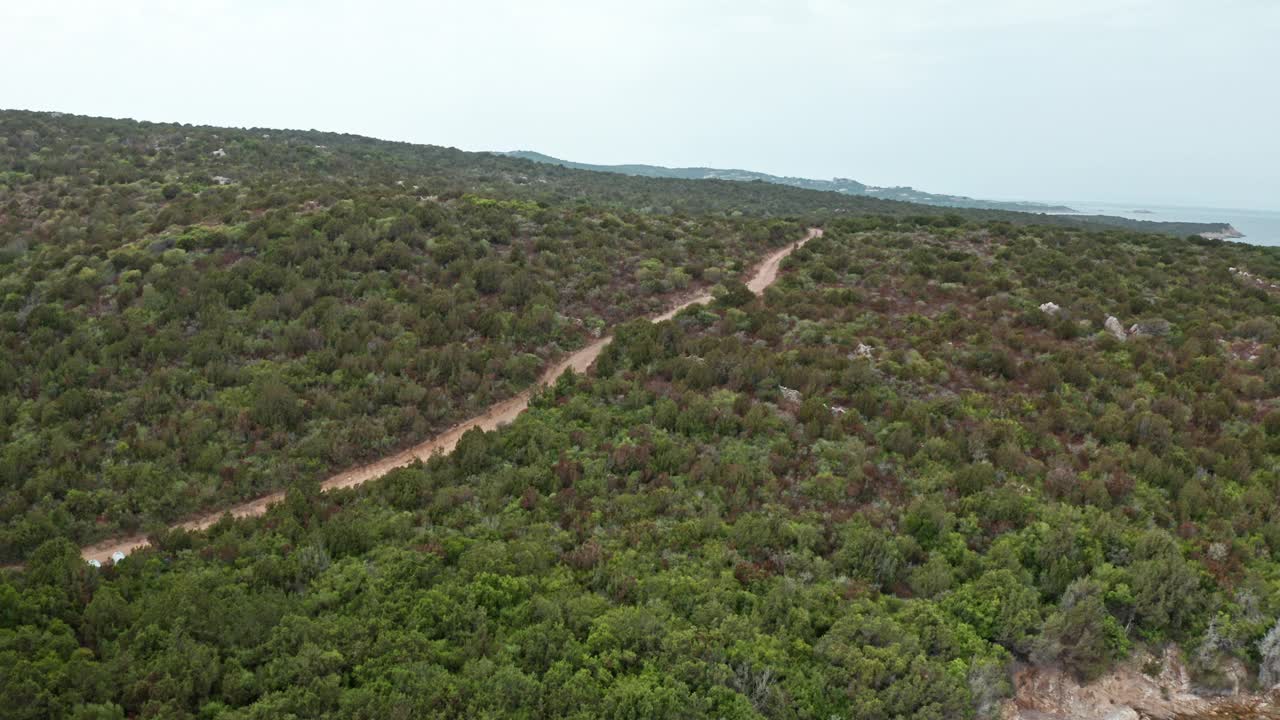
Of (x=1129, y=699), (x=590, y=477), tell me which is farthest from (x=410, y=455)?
(x=1129, y=699)

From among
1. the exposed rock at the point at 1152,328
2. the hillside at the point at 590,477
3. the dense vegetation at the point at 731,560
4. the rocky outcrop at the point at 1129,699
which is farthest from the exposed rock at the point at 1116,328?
the rocky outcrop at the point at 1129,699

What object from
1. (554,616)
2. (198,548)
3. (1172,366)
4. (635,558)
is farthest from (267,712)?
(1172,366)

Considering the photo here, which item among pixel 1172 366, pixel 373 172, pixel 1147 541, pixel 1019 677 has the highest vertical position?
pixel 373 172

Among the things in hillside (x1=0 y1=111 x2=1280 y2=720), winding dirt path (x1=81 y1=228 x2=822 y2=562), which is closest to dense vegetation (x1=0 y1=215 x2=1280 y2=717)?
hillside (x1=0 y1=111 x2=1280 y2=720)

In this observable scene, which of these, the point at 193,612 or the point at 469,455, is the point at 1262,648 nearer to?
the point at 469,455

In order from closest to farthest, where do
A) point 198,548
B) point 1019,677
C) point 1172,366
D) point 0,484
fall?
point 1019,677 → point 198,548 → point 0,484 → point 1172,366

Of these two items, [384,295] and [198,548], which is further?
[384,295]

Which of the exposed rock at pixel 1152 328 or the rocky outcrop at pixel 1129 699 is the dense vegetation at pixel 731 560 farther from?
the exposed rock at pixel 1152 328
